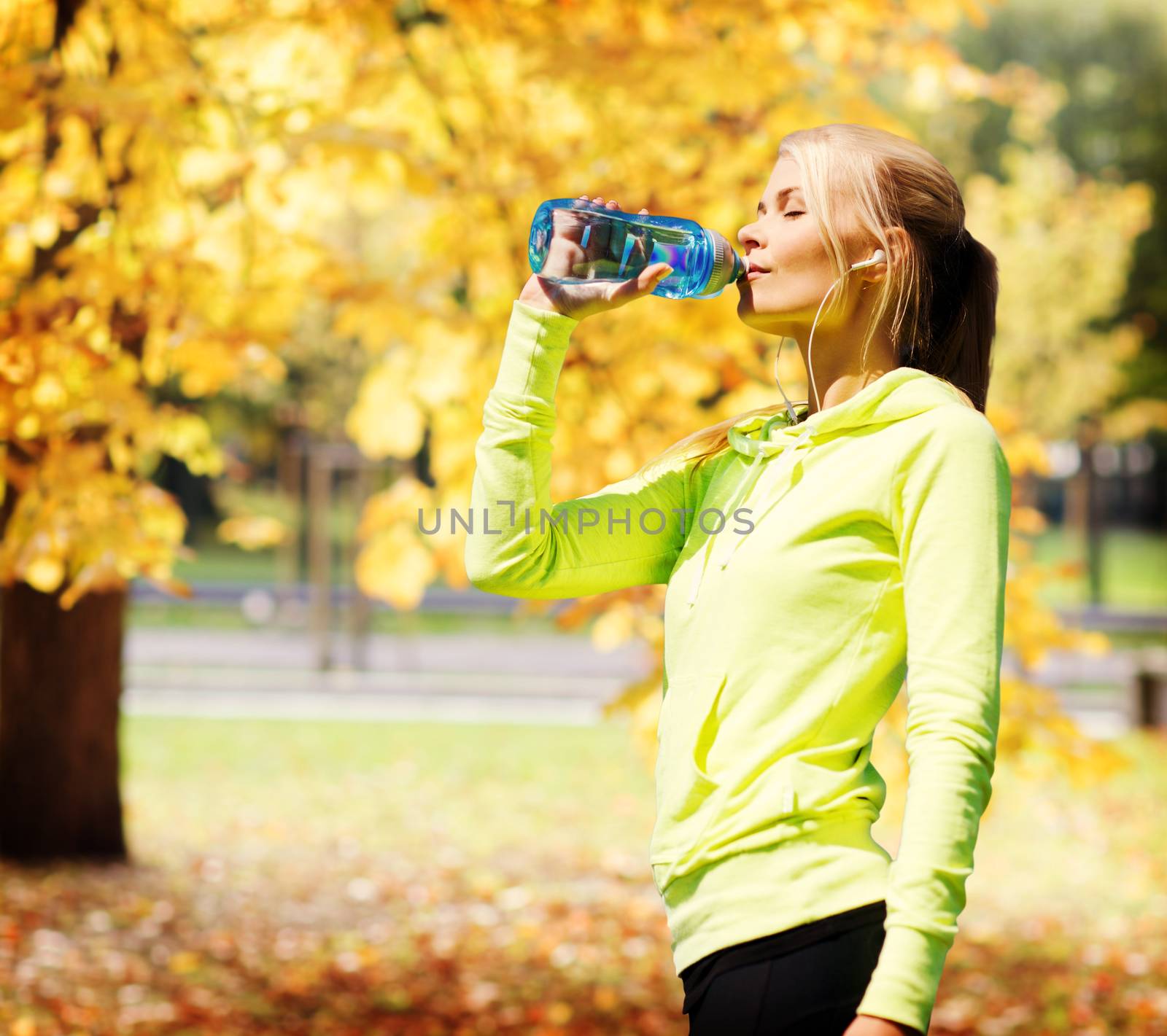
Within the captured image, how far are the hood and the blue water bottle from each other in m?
0.21

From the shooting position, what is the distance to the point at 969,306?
1668 millimetres

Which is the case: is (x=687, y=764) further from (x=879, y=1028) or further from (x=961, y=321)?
(x=961, y=321)

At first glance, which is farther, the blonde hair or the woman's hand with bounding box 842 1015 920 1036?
the blonde hair

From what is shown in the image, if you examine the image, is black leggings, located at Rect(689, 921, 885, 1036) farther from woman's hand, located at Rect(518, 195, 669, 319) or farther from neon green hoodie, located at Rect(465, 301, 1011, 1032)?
woman's hand, located at Rect(518, 195, 669, 319)

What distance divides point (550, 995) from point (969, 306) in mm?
4014

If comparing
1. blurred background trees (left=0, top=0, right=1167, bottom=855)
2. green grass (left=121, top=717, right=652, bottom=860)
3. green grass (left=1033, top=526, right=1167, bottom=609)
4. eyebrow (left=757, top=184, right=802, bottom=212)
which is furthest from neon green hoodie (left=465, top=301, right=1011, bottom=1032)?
green grass (left=1033, top=526, right=1167, bottom=609)

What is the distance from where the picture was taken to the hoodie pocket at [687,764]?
151 centimetres

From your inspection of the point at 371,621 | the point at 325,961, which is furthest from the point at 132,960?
the point at 371,621

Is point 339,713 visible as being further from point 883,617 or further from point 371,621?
point 883,617

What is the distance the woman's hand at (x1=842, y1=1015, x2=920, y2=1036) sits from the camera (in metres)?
1.31

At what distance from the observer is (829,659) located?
4.82 feet

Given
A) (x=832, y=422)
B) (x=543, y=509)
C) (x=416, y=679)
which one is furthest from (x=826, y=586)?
(x=416, y=679)

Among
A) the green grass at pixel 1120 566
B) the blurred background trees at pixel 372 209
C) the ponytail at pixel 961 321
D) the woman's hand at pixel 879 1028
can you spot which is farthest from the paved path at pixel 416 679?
the woman's hand at pixel 879 1028

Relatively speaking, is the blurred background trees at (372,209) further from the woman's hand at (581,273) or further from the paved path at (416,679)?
the paved path at (416,679)
